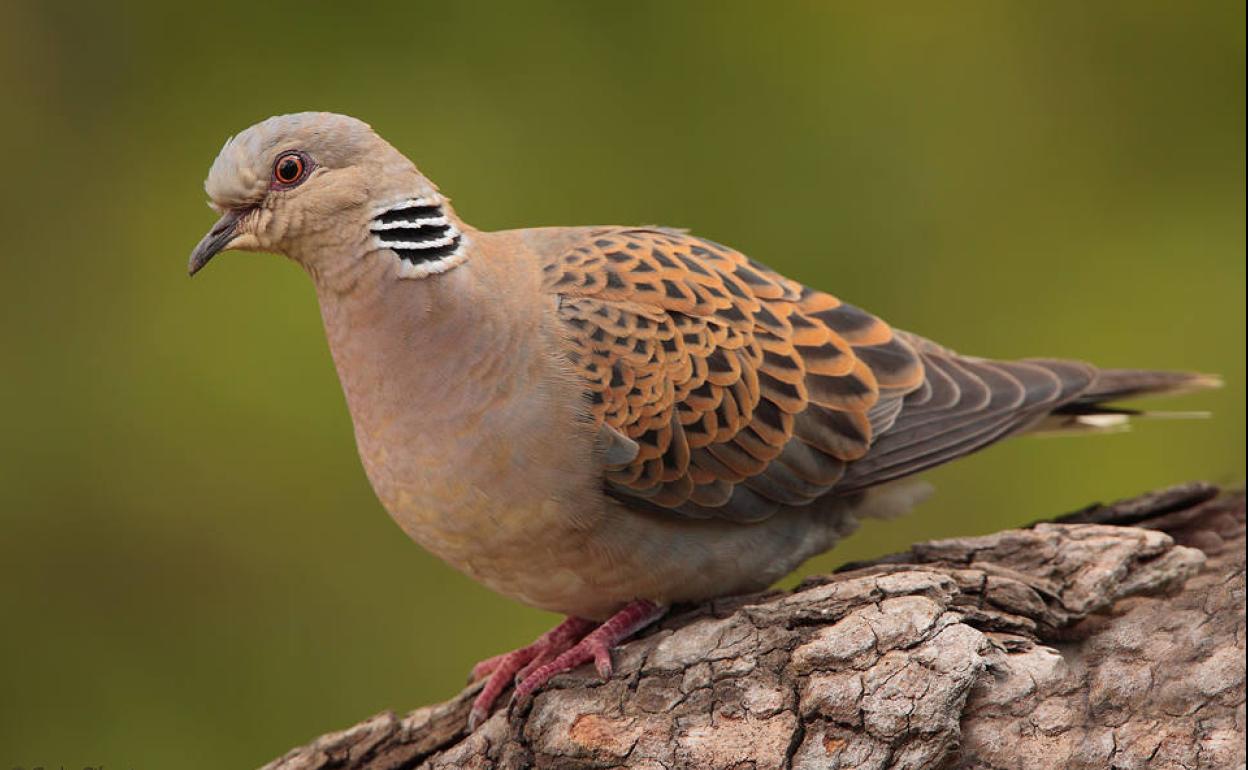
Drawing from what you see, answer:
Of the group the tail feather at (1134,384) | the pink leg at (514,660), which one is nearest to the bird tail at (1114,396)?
the tail feather at (1134,384)

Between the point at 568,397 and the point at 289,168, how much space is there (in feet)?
2.51

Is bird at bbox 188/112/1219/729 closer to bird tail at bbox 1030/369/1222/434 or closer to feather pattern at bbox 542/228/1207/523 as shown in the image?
feather pattern at bbox 542/228/1207/523

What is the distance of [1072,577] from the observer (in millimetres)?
3436

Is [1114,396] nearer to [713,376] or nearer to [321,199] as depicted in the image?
[713,376]

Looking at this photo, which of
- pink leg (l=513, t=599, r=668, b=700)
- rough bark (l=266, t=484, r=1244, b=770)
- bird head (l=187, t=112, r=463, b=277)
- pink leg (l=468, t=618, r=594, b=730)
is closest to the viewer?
rough bark (l=266, t=484, r=1244, b=770)

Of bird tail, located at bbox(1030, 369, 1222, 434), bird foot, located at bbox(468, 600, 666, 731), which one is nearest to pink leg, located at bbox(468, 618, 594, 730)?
bird foot, located at bbox(468, 600, 666, 731)

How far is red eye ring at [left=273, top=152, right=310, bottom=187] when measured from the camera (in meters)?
3.25

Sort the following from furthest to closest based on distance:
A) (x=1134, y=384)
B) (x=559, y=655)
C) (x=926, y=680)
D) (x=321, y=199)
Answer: (x=1134, y=384) → (x=559, y=655) → (x=321, y=199) → (x=926, y=680)

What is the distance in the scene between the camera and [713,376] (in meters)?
3.50

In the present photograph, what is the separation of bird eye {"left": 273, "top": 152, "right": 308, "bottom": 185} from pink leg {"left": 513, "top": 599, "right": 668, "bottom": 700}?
118cm

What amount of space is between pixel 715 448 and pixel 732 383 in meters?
0.16

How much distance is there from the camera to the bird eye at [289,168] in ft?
10.7

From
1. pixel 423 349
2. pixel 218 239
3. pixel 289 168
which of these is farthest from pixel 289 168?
pixel 423 349

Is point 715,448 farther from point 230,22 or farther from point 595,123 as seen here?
point 230,22
